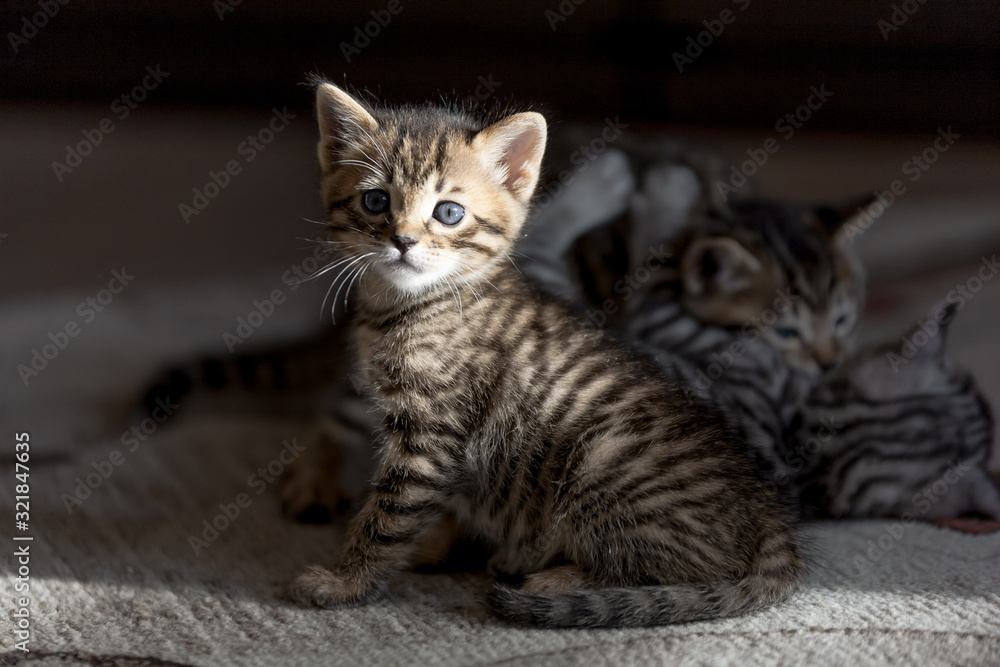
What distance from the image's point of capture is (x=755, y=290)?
6.04ft

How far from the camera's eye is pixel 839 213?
1924mm

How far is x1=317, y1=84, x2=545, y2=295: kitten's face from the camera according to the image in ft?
4.43

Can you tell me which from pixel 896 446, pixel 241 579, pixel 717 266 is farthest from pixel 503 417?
pixel 896 446

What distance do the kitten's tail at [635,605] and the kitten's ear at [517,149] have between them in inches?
28.3

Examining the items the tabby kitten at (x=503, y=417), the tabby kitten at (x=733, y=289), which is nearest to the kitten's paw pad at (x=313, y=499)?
the tabby kitten at (x=503, y=417)

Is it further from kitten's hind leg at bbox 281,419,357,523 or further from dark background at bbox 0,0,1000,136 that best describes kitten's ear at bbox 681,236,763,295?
kitten's hind leg at bbox 281,419,357,523

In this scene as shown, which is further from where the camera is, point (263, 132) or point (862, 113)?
point (263, 132)

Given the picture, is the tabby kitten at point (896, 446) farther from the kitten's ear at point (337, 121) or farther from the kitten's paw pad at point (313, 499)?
the kitten's ear at point (337, 121)

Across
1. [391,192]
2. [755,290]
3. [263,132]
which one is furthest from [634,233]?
[263,132]

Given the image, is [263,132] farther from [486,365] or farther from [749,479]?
[749,479]

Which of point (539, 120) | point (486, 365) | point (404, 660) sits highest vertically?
point (539, 120)

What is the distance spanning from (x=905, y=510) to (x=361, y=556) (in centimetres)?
113

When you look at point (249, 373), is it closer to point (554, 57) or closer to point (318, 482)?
point (318, 482)

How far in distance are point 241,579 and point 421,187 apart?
30.3 inches
